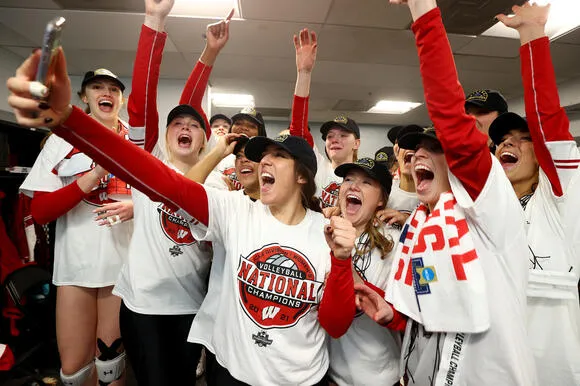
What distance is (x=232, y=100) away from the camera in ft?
23.9

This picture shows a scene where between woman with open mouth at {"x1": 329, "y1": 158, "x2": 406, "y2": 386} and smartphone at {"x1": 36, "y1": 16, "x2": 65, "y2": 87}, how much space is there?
49.2 inches

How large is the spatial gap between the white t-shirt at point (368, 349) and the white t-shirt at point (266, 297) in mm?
102

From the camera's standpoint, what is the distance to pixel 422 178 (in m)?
1.33

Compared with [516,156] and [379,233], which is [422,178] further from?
[516,156]

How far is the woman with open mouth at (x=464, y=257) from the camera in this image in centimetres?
104

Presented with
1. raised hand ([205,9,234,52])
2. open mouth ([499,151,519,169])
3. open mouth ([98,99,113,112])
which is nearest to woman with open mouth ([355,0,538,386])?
open mouth ([499,151,519,169])

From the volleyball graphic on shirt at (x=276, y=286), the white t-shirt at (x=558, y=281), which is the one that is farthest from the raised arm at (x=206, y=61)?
the white t-shirt at (x=558, y=281)

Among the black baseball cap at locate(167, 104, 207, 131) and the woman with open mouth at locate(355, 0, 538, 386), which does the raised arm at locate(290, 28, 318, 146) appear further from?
the woman with open mouth at locate(355, 0, 538, 386)

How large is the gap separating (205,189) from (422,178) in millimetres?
873

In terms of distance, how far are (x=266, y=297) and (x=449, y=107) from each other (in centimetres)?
93

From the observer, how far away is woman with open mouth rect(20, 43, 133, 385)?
1876 mm

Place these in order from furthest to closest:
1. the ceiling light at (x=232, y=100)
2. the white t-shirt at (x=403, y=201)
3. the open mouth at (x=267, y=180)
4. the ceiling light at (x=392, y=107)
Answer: the ceiling light at (x=392, y=107), the ceiling light at (x=232, y=100), the white t-shirt at (x=403, y=201), the open mouth at (x=267, y=180)

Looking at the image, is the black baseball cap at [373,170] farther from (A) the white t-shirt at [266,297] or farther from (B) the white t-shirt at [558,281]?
(B) the white t-shirt at [558,281]

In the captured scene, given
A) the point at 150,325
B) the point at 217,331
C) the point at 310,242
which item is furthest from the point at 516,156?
the point at 150,325
